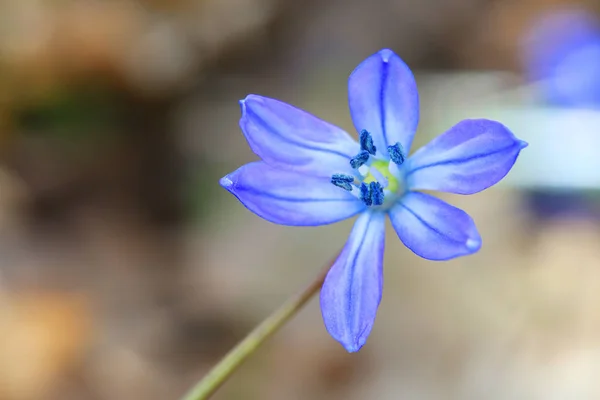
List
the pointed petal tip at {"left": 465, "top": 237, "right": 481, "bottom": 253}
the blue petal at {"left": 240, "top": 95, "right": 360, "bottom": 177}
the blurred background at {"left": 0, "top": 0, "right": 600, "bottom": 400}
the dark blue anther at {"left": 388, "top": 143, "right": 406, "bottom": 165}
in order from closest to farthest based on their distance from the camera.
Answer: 1. the pointed petal tip at {"left": 465, "top": 237, "right": 481, "bottom": 253}
2. the blue petal at {"left": 240, "top": 95, "right": 360, "bottom": 177}
3. the dark blue anther at {"left": 388, "top": 143, "right": 406, "bottom": 165}
4. the blurred background at {"left": 0, "top": 0, "right": 600, "bottom": 400}

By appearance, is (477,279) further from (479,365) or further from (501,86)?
(501,86)

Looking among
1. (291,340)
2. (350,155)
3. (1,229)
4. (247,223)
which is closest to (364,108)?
(350,155)

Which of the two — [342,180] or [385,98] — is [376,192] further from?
[385,98]

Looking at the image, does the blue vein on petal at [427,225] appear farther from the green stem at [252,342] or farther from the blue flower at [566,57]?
the blue flower at [566,57]

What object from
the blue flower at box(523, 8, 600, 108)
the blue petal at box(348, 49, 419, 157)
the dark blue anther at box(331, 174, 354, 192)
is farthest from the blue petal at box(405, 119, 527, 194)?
the blue flower at box(523, 8, 600, 108)

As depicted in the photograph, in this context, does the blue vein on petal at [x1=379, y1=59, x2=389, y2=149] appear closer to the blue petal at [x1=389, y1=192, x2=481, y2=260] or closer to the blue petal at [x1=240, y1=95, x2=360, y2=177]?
the blue petal at [x1=240, y1=95, x2=360, y2=177]

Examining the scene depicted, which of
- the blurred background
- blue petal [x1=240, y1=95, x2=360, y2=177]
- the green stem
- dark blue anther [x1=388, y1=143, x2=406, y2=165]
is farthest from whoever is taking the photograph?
the blurred background

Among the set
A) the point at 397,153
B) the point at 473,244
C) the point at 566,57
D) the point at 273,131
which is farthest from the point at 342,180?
the point at 566,57
